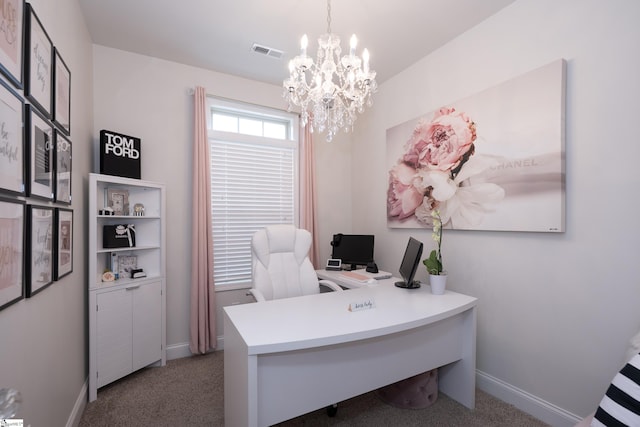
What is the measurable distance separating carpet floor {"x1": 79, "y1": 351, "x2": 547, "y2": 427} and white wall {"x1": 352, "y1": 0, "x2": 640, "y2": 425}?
343 millimetres

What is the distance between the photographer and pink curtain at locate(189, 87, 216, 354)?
284cm

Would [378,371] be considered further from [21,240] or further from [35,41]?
[35,41]

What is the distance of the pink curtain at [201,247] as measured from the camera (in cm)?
284

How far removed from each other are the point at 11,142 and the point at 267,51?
7.04ft

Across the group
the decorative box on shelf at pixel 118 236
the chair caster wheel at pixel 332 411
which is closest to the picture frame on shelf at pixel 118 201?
the decorative box on shelf at pixel 118 236

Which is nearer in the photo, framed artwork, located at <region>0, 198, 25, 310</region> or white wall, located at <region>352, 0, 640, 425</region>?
framed artwork, located at <region>0, 198, 25, 310</region>

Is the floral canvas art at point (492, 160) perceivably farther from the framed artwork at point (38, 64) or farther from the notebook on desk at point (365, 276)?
the framed artwork at point (38, 64)

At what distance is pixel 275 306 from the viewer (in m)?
1.81

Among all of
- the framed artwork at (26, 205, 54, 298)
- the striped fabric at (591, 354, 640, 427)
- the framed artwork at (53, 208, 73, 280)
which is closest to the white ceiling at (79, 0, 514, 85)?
the framed artwork at (53, 208, 73, 280)

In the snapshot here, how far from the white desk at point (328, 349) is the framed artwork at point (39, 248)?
0.86 m

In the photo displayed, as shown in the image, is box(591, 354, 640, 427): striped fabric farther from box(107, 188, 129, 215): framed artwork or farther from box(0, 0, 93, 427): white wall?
box(107, 188, 129, 215): framed artwork

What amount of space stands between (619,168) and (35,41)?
299cm

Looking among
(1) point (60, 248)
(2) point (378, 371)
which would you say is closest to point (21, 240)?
(1) point (60, 248)

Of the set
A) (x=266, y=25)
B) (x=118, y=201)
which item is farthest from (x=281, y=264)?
(x=266, y=25)
